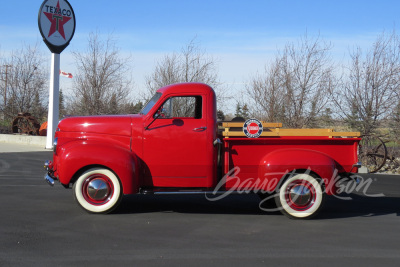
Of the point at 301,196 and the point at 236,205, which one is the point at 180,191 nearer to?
the point at 236,205

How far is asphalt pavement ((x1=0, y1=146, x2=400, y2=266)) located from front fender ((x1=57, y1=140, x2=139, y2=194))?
0.58 meters

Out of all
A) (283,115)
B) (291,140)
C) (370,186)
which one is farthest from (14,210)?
(283,115)

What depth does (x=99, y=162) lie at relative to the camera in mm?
6520

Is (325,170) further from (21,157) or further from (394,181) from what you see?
(21,157)

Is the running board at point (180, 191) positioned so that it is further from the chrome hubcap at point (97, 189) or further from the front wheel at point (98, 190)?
the chrome hubcap at point (97, 189)

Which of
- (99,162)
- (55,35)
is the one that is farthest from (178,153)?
(55,35)

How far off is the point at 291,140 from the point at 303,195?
864 millimetres

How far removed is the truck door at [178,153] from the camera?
6820mm

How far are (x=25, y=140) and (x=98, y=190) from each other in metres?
16.8

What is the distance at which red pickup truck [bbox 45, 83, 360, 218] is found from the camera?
6.66 metres

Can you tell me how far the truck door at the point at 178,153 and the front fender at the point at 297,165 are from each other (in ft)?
2.95

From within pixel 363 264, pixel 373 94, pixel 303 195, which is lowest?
pixel 363 264

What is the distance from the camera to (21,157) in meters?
15.5

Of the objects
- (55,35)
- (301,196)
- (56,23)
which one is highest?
(56,23)
